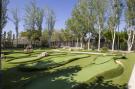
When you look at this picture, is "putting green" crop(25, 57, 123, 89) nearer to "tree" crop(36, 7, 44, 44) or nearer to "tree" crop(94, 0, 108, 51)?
"tree" crop(94, 0, 108, 51)

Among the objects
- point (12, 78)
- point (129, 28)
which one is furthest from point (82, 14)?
point (12, 78)

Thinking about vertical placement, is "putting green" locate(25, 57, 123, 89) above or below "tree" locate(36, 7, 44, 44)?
below

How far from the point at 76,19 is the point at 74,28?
404cm

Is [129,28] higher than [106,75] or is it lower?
higher

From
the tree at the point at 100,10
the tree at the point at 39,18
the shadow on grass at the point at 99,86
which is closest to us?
Answer: the shadow on grass at the point at 99,86

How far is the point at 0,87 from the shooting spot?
531 inches

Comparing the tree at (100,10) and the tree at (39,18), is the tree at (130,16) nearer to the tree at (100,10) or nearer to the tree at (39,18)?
the tree at (100,10)

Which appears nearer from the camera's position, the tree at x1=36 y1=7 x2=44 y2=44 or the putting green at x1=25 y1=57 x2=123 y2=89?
the putting green at x1=25 y1=57 x2=123 y2=89

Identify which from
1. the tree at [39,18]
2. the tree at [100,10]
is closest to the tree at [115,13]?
the tree at [100,10]

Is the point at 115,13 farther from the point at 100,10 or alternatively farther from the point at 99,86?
the point at 99,86

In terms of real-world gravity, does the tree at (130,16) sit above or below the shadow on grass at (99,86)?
above

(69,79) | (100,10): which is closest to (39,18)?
(100,10)

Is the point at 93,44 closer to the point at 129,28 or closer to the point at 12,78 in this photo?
the point at 129,28

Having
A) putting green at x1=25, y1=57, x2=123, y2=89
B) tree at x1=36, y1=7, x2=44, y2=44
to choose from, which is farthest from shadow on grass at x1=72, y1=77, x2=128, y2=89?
tree at x1=36, y1=7, x2=44, y2=44
